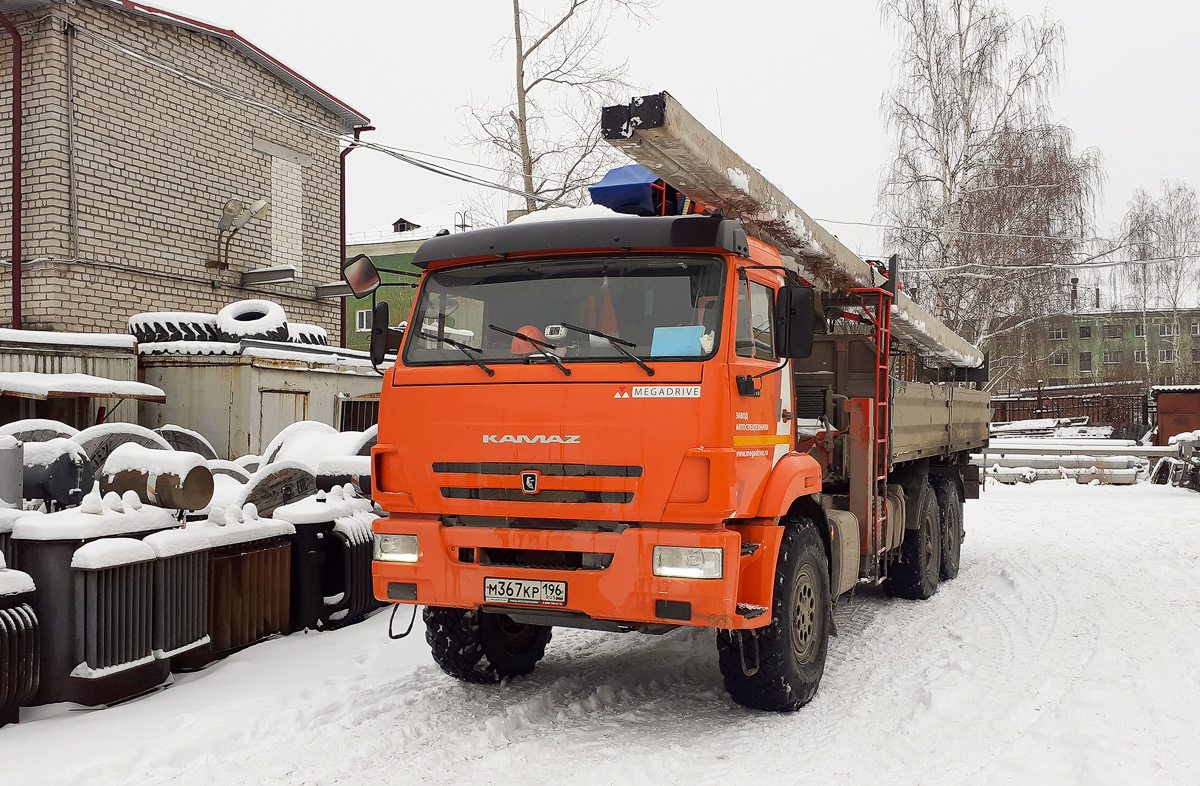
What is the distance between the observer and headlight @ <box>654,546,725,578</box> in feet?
14.3

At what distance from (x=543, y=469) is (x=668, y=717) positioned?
1568 millimetres

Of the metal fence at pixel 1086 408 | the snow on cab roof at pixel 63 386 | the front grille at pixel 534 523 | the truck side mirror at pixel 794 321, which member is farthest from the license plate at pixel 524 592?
the metal fence at pixel 1086 408

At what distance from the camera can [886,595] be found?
28.6 feet

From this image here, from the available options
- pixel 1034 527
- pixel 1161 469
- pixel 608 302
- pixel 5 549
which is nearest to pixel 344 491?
pixel 5 549

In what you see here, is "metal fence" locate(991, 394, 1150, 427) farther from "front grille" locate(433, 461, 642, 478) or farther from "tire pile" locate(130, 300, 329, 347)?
"front grille" locate(433, 461, 642, 478)

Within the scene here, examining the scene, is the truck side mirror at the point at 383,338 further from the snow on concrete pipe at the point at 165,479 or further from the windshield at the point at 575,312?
the snow on concrete pipe at the point at 165,479

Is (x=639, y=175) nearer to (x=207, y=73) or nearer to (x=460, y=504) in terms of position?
(x=460, y=504)

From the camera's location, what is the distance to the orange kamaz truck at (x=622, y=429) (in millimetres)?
4410

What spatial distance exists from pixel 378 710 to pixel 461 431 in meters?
1.55

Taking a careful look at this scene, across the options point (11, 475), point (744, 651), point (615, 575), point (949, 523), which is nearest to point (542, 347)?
point (615, 575)

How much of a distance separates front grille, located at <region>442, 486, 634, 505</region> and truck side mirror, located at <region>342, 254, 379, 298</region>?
1.25 metres

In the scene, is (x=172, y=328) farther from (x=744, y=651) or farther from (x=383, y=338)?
(x=744, y=651)

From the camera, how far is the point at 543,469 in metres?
4.60

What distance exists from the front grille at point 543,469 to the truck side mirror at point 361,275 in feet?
3.73
